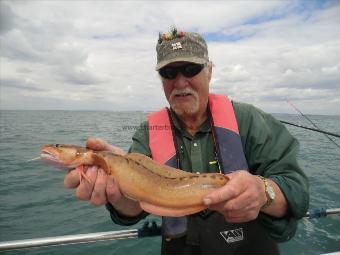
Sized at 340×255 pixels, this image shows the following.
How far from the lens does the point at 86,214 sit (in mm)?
10133

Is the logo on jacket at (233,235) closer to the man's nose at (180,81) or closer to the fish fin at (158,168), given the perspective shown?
the fish fin at (158,168)

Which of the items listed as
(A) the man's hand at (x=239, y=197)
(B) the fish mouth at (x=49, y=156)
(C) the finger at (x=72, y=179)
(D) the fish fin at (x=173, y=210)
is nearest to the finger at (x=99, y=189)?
(C) the finger at (x=72, y=179)

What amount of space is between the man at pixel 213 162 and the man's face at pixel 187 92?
0.01m

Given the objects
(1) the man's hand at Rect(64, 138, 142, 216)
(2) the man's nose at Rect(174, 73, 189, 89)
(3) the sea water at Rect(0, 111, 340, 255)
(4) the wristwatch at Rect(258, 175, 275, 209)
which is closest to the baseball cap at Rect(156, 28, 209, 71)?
(2) the man's nose at Rect(174, 73, 189, 89)

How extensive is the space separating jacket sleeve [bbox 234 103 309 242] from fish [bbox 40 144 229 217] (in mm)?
837

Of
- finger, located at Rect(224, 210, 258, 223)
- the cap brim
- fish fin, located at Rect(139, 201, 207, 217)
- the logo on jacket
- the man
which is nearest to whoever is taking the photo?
finger, located at Rect(224, 210, 258, 223)

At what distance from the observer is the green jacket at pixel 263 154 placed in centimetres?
295

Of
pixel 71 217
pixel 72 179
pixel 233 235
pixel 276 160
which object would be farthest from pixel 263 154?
pixel 71 217

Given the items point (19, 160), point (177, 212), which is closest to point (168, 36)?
point (177, 212)

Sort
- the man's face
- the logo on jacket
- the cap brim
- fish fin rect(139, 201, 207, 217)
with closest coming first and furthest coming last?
fish fin rect(139, 201, 207, 217) → the logo on jacket → the cap brim → the man's face

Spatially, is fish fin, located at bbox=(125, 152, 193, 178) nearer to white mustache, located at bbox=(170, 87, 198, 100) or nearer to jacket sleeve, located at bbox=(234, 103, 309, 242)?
jacket sleeve, located at bbox=(234, 103, 309, 242)

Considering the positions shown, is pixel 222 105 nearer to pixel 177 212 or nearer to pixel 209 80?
pixel 209 80

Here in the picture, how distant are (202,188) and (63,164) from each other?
1727mm

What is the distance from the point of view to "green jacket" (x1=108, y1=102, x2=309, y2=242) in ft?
9.68
